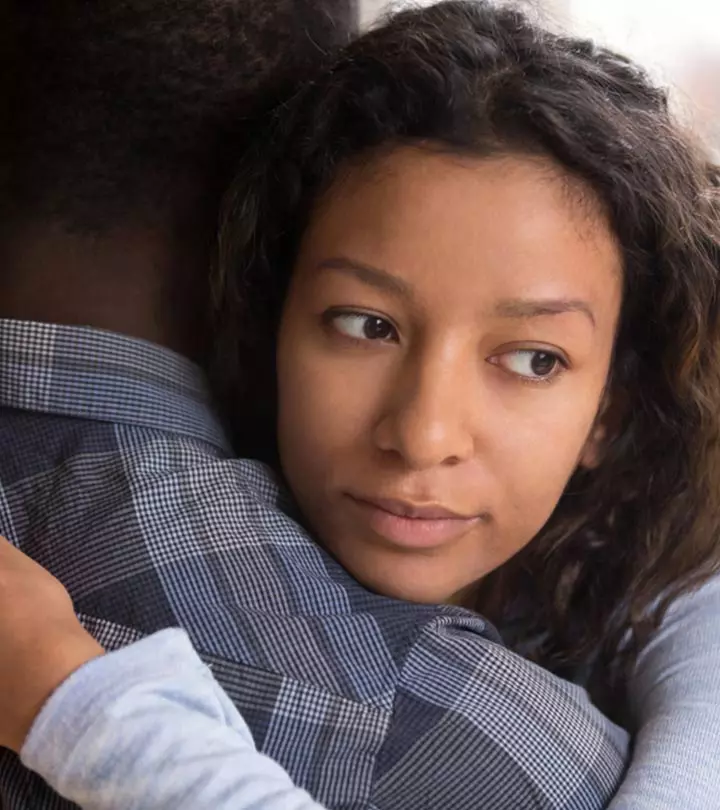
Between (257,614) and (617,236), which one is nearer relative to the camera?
(257,614)

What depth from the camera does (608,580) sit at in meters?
1.06

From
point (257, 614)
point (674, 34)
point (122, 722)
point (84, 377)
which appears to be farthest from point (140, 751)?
point (674, 34)

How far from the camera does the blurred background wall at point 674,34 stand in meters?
1.09

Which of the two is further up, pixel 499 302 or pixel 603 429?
pixel 499 302

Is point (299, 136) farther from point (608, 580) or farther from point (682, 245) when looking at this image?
point (608, 580)

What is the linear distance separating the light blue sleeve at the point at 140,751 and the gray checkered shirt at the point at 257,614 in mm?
67

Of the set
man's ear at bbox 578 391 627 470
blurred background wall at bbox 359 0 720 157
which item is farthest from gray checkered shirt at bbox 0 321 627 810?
blurred background wall at bbox 359 0 720 157

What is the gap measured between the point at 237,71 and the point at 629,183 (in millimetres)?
309

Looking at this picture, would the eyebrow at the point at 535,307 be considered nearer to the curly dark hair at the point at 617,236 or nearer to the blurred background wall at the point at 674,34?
the curly dark hair at the point at 617,236

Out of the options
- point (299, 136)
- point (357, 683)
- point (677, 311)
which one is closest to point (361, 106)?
point (299, 136)

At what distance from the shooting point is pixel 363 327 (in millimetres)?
814

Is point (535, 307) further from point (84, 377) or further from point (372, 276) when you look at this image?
point (84, 377)

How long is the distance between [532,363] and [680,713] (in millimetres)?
299

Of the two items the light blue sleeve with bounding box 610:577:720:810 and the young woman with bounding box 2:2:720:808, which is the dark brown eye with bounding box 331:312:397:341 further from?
the light blue sleeve with bounding box 610:577:720:810
